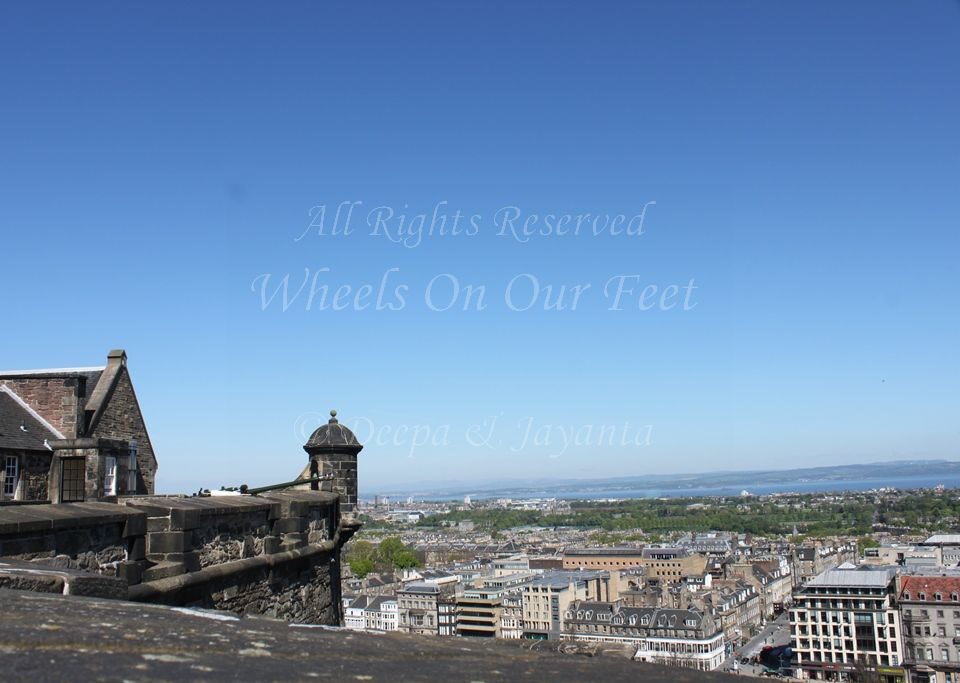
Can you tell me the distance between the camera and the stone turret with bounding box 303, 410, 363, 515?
13875 millimetres

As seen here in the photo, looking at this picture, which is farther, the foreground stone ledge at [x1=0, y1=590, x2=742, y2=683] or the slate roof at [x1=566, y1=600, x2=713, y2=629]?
the slate roof at [x1=566, y1=600, x2=713, y2=629]

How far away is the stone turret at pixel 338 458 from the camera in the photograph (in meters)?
13.9

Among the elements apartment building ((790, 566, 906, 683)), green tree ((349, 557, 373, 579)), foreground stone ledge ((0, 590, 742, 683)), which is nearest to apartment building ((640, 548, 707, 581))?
green tree ((349, 557, 373, 579))

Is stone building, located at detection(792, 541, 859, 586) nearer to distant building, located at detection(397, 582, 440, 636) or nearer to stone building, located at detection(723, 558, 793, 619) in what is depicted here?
stone building, located at detection(723, 558, 793, 619)

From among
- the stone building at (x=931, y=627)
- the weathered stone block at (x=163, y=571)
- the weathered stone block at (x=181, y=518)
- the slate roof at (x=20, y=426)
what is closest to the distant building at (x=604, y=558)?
the stone building at (x=931, y=627)

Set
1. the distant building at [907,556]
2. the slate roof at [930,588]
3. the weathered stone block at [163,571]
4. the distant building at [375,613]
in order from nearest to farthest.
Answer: the weathered stone block at [163,571] < the slate roof at [930,588] < the distant building at [375,613] < the distant building at [907,556]

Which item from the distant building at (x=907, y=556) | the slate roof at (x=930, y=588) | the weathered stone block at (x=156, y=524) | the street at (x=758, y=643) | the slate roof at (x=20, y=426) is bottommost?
the street at (x=758, y=643)

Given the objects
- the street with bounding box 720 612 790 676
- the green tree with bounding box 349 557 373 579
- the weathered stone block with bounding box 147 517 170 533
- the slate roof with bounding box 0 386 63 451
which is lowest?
the street with bounding box 720 612 790 676

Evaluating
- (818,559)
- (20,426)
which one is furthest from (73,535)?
(818,559)

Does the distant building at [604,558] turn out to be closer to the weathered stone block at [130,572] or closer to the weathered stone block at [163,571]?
the weathered stone block at [163,571]

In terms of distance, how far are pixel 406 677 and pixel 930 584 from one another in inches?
3095

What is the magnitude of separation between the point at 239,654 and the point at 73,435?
811 inches

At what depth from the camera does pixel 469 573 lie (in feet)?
415

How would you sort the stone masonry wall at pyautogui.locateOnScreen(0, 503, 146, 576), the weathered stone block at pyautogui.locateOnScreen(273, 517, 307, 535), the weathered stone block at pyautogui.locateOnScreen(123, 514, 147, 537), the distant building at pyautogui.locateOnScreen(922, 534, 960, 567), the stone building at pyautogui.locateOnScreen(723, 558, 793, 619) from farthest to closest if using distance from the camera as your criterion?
1. the stone building at pyautogui.locateOnScreen(723, 558, 793, 619)
2. the distant building at pyautogui.locateOnScreen(922, 534, 960, 567)
3. the weathered stone block at pyautogui.locateOnScreen(273, 517, 307, 535)
4. the weathered stone block at pyautogui.locateOnScreen(123, 514, 147, 537)
5. the stone masonry wall at pyautogui.locateOnScreen(0, 503, 146, 576)
